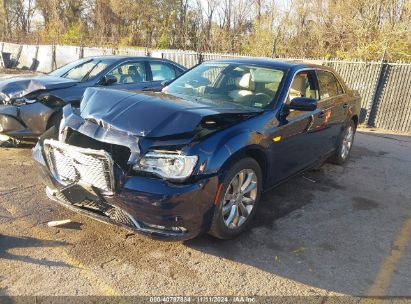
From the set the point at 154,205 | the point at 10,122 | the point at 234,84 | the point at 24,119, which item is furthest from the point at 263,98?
the point at 10,122

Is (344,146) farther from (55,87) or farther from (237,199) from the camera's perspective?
(55,87)

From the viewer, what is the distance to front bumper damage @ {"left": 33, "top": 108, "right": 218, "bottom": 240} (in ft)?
9.53

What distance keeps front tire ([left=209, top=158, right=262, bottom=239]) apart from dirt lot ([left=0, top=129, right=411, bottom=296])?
0.17 meters

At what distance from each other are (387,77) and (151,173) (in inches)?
403

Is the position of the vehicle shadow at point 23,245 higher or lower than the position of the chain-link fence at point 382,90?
lower

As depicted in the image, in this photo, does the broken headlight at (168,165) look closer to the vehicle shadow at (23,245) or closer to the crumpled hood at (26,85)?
the vehicle shadow at (23,245)

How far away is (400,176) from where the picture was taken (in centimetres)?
618

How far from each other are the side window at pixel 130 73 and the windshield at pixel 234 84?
2338mm

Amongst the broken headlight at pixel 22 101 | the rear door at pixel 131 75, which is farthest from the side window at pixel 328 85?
the broken headlight at pixel 22 101

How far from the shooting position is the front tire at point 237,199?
3.28 metres

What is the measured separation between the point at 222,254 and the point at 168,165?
3.37 feet

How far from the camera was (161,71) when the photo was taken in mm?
7543

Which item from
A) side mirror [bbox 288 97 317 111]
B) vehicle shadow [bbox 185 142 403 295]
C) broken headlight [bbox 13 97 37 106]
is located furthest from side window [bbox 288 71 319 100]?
broken headlight [bbox 13 97 37 106]

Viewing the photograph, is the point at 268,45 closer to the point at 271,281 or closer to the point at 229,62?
the point at 229,62
